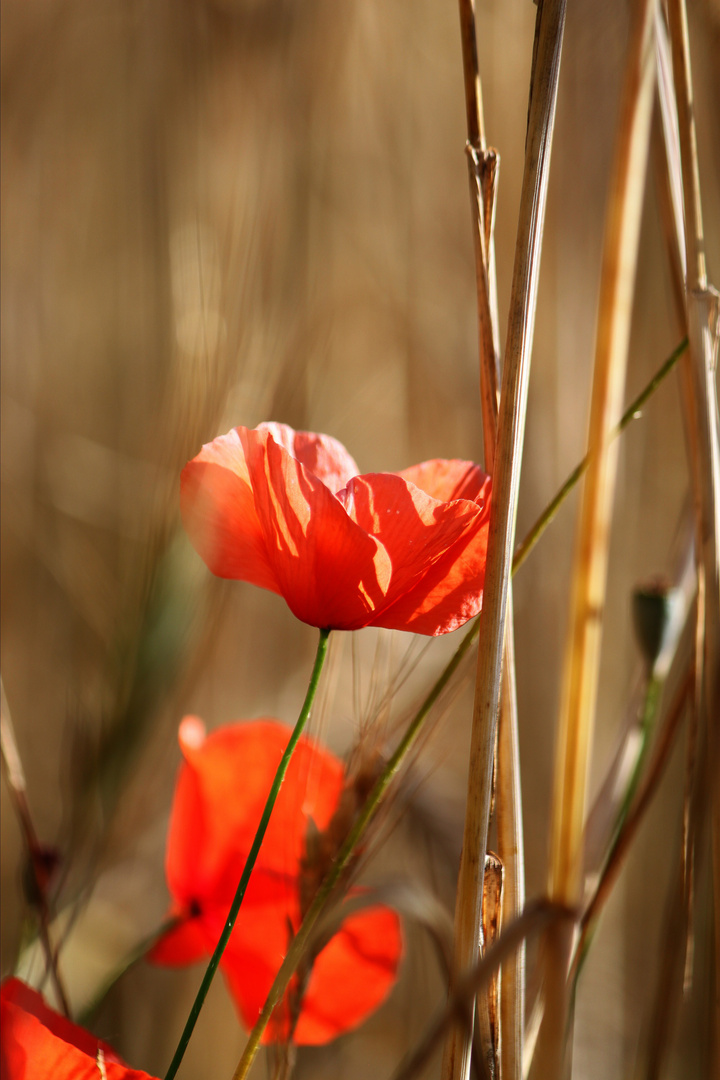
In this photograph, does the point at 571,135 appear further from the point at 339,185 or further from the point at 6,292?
the point at 6,292

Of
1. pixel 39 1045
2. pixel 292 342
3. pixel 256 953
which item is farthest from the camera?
pixel 292 342

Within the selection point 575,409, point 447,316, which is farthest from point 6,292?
point 575,409

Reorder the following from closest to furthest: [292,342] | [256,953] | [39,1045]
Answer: [39,1045], [256,953], [292,342]

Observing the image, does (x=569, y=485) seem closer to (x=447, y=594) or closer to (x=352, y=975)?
(x=447, y=594)

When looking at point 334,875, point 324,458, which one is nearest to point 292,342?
point 324,458

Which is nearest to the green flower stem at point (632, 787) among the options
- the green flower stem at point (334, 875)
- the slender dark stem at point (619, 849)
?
the slender dark stem at point (619, 849)

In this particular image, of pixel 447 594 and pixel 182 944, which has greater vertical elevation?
pixel 447 594

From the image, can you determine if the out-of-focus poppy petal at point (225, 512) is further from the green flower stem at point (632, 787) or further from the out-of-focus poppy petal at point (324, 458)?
the green flower stem at point (632, 787)
